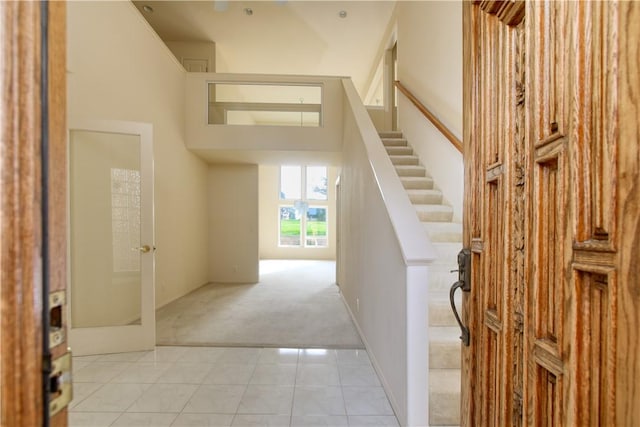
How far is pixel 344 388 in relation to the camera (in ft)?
7.15

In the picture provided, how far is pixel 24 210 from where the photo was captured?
1.26 ft

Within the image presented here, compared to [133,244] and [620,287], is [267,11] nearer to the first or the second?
[133,244]

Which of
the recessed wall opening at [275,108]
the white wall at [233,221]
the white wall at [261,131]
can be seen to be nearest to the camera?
the white wall at [261,131]

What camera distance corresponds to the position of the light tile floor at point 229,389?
1879 millimetres

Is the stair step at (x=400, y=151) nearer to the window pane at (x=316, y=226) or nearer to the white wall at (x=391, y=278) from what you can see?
the white wall at (x=391, y=278)

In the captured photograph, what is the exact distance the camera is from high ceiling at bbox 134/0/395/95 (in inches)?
205

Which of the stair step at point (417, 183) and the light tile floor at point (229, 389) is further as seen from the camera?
the stair step at point (417, 183)

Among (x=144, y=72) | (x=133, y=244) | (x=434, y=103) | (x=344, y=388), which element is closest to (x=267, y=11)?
(x=144, y=72)

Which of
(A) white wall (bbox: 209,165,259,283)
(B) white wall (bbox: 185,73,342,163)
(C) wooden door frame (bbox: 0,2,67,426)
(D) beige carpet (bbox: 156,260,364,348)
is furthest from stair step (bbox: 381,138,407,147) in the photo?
(C) wooden door frame (bbox: 0,2,67,426)

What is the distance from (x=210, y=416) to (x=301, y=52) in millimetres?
6828

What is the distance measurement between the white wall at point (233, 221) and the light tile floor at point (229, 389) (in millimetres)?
3163

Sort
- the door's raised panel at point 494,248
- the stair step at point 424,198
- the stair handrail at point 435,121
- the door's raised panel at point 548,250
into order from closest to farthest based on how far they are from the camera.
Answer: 1. the door's raised panel at point 548,250
2. the door's raised panel at point 494,248
3. the stair handrail at point 435,121
4. the stair step at point 424,198

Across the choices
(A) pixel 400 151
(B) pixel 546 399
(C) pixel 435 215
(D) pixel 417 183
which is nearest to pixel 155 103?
(A) pixel 400 151

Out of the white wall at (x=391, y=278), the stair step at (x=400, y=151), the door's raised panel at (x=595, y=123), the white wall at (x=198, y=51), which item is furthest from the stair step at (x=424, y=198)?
the white wall at (x=198, y=51)
